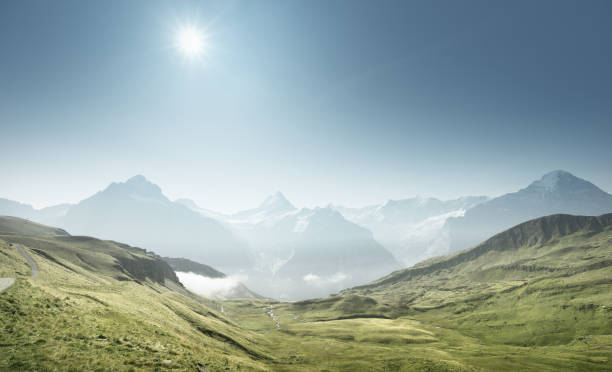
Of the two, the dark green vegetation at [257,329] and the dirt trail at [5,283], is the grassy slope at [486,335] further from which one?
the dirt trail at [5,283]

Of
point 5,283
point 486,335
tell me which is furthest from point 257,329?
point 5,283

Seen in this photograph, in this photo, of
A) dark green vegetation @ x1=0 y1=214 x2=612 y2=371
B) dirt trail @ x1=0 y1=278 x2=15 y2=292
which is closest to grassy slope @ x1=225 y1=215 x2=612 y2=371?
dark green vegetation @ x1=0 y1=214 x2=612 y2=371

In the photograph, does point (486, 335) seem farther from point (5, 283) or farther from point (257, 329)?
point (5, 283)

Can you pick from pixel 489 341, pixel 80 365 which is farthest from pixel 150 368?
pixel 489 341

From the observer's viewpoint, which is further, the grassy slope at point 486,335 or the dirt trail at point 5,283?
the grassy slope at point 486,335

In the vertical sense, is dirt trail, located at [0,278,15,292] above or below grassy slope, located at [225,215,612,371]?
above

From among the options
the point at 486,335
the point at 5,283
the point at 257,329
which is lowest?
the point at 257,329

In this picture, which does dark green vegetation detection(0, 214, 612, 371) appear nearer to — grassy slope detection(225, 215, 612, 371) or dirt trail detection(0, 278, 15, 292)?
grassy slope detection(225, 215, 612, 371)

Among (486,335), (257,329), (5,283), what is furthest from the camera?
(257,329)

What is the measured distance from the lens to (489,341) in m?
A: 115

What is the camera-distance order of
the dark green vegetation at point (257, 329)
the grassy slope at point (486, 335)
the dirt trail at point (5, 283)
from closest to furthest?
the dark green vegetation at point (257, 329)
the dirt trail at point (5, 283)
the grassy slope at point (486, 335)

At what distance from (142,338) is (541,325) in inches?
6370

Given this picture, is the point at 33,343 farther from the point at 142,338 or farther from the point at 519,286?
the point at 519,286

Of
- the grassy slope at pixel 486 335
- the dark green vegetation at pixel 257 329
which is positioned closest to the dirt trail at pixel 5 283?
the dark green vegetation at pixel 257 329
